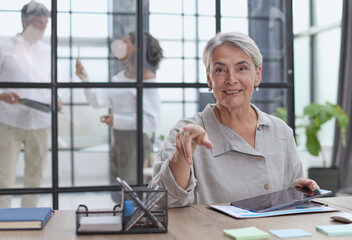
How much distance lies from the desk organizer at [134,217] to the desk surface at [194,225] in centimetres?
2

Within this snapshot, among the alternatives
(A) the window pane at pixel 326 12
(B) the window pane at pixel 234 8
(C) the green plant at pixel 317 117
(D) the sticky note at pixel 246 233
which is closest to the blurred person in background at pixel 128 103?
(B) the window pane at pixel 234 8

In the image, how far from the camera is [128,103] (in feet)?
7.73

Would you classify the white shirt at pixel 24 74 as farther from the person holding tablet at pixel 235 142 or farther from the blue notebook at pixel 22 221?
the blue notebook at pixel 22 221

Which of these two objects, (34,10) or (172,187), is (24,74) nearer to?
(34,10)

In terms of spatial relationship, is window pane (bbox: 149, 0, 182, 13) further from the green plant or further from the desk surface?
the green plant

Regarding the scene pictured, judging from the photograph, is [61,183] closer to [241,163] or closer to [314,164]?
[241,163]

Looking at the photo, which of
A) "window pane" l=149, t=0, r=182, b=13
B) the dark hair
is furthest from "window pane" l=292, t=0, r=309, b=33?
the dark hair

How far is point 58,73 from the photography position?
2.28 m

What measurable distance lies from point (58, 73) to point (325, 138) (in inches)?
193

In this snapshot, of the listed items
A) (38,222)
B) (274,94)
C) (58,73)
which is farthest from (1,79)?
(274,94)

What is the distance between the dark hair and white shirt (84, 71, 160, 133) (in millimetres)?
98

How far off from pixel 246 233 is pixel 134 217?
29 cm

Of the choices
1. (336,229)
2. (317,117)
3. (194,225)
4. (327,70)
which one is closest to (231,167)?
(194,225)

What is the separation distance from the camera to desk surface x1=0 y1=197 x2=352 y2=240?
3.89 ft
